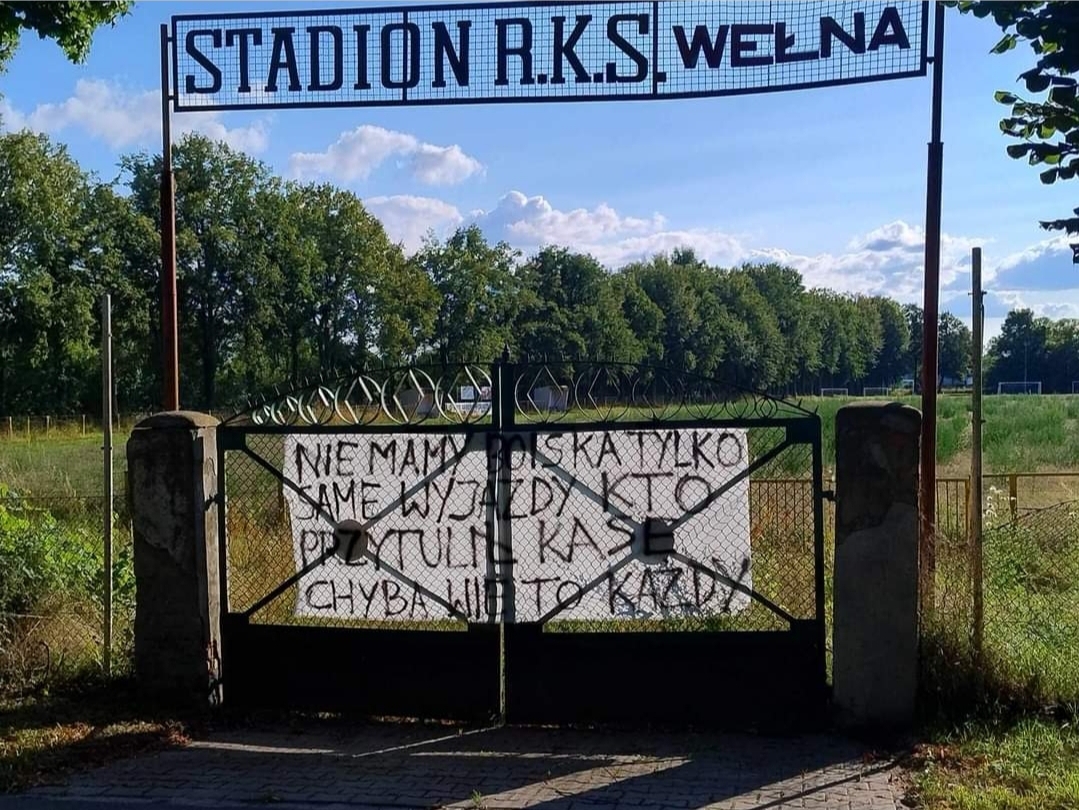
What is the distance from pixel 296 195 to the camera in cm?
6359

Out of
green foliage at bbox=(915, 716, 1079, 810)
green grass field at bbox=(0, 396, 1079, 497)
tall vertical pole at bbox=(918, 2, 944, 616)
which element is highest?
tall vertical pole at bbox=(918, 2, 944, 616)

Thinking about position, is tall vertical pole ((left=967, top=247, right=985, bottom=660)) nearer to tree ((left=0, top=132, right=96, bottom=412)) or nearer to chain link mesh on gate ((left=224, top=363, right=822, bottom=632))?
chain link mesh on gate ((left=224, top=363, right=822, bottom=632))

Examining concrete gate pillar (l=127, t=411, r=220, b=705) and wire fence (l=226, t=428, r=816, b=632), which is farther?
concrete gate pillar (l=127, t=411, r=220, b=705)

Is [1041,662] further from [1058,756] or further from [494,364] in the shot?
[494,364]

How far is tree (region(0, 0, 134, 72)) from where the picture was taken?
7.82 metres

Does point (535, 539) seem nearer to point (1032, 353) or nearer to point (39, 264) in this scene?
point (39, 264)

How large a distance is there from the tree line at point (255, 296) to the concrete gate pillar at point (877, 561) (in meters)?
35.8

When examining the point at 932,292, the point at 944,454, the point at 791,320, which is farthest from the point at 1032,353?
the point at 932,292

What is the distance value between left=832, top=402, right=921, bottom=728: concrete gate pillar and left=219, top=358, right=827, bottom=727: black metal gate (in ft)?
0.59

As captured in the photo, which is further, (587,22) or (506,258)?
(506,258)

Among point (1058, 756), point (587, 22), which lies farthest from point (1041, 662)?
point (587, 22)

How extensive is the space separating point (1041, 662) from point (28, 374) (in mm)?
54984

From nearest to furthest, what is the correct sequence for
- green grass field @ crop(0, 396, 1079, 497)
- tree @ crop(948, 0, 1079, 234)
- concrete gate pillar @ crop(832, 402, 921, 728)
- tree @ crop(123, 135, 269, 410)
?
tree @ crop(948, 0, 1079, 234) → concrete gate pillar @ crop(832, 402, 921, 728) → green grass field @ crop(0, 396, 1079, 497) → tree @ crop(123, 135, 269, 410)

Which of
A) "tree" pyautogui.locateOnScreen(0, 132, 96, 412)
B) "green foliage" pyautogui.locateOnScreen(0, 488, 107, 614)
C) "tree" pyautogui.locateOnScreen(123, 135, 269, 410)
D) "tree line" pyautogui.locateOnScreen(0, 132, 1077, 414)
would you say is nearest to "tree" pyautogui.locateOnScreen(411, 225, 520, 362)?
"tree line" pyautogui.locateOnScreen(0, 132, 1077, 414)
